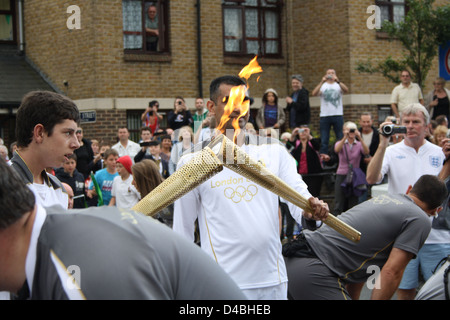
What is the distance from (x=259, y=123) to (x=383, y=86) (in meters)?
6.66

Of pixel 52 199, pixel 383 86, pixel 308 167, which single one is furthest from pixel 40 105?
pixel 383 86

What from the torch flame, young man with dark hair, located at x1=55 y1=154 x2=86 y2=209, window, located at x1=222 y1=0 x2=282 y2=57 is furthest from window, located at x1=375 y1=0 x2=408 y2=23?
the torch flame

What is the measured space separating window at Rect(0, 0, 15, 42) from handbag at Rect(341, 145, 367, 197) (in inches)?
482

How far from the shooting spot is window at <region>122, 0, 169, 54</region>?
17969 millimetres

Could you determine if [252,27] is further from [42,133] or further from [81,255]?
[81,255]

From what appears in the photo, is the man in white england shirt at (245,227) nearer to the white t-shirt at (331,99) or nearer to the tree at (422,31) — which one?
the white t-shirt at (331,99)

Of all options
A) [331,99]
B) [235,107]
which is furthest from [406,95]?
[235,107]

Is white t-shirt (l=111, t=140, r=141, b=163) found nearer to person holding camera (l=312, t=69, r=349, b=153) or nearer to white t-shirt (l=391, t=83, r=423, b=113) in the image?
person holding camera (l=312, t=69, r=349, b=153)

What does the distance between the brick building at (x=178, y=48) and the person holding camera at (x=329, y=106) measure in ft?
13.0

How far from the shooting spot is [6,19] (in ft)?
64.2

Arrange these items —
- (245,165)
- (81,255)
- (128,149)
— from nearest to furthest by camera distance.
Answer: (81,255) → (245,165) → (128,149)

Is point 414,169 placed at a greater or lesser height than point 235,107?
lesser

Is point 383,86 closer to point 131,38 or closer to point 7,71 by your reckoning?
point 131,38

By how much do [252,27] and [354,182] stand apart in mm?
9493
